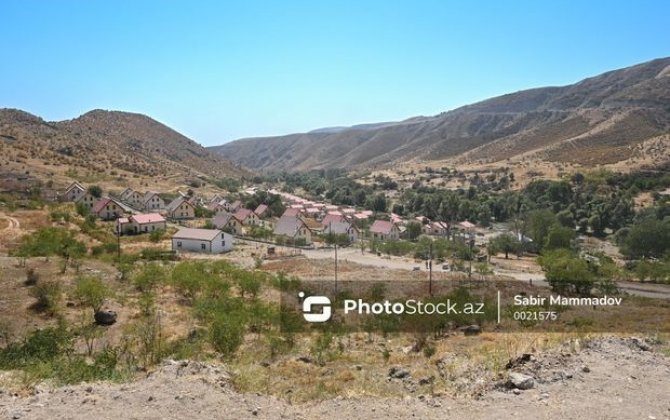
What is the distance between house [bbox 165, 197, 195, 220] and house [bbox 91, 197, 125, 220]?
668cm

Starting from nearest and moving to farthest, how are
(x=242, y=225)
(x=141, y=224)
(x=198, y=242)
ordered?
(x=198, y=242)
(x=141, y=224)
(x=242, y=225)

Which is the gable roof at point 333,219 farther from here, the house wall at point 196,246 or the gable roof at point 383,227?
the house wall at point 196,246

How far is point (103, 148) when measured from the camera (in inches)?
4151

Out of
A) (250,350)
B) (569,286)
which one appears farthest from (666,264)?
(250,350)

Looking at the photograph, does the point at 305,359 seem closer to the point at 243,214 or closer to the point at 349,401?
the point at 349,401

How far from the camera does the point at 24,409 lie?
25.3 feet

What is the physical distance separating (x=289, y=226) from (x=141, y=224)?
1620cm

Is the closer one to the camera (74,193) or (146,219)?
(146,219)

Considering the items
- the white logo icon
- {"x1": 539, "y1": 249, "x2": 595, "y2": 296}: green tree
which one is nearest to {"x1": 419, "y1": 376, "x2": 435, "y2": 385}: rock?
the white logo icon

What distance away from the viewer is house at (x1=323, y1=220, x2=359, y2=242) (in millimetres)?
60541

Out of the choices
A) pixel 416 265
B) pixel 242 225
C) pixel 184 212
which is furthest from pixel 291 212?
pixel 416 265

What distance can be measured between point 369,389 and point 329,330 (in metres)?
9.87

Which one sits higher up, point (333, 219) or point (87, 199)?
point (87, 199)

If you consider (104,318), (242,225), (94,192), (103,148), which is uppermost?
(103,148)
